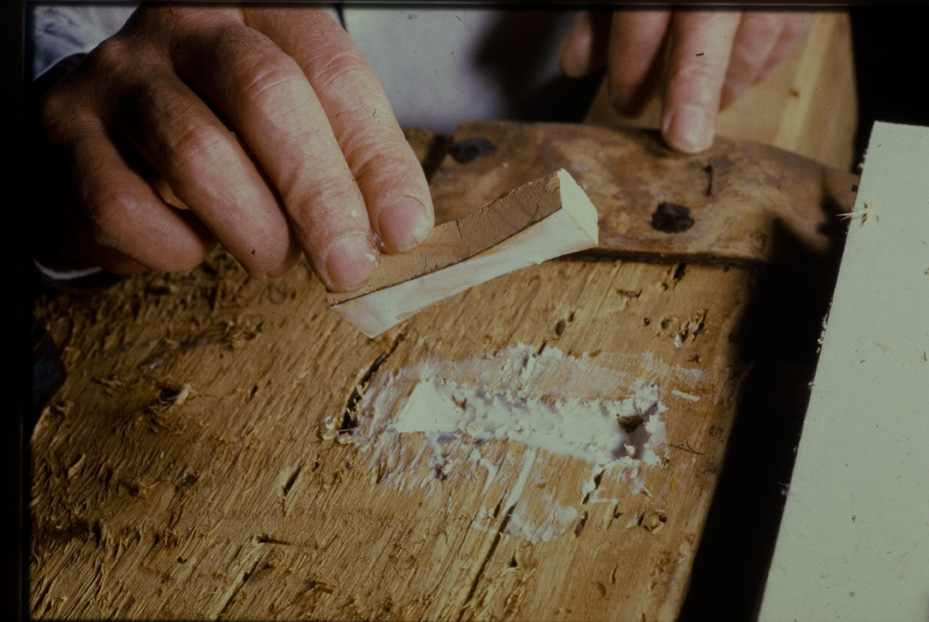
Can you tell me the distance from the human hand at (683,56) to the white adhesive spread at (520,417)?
54cm

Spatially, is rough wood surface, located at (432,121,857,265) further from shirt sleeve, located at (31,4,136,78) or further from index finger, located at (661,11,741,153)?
shirt sleeve, located at (31,4,136,78)

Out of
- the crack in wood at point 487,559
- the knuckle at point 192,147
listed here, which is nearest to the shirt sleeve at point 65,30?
the knuckle at point 192,147

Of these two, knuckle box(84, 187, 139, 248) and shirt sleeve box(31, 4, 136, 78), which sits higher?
shirt sleeve box(31, 4, 136, 78)

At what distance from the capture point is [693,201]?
123 cm

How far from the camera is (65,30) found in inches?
56.2

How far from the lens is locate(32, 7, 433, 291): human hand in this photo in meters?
0.95

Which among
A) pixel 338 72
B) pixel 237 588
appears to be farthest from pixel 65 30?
pixel 237 588

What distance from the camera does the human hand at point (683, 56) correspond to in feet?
4.42

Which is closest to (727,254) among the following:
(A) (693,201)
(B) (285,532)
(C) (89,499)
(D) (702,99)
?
(A) (693,201)

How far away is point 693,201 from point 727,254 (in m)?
0.14

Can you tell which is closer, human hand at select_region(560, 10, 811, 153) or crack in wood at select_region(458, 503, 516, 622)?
crack in wood at select_region(458, 503, 516, 622)

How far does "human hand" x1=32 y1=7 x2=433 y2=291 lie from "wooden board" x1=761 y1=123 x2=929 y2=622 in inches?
23.0

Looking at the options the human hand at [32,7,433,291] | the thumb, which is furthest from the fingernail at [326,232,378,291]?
the thumb

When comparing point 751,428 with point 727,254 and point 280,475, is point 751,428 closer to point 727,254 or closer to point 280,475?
point 727,254
